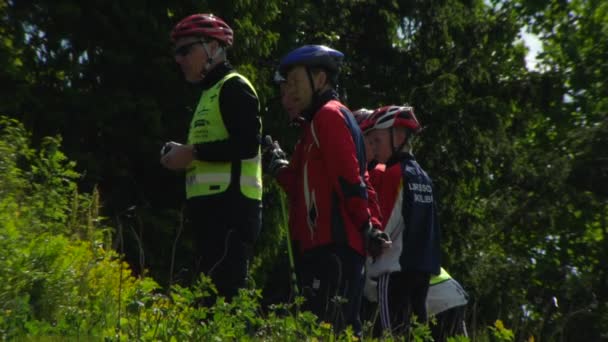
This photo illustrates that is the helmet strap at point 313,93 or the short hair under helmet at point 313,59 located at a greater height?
the short hair under helmet at point 313,59

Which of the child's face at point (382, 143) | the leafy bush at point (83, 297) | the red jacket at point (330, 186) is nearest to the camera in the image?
the leafy bush at point (83, 297)

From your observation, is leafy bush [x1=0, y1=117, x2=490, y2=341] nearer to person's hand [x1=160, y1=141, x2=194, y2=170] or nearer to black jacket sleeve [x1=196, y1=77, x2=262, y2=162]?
person's hand [x1=160, y1=141, x2=194, y2=170]

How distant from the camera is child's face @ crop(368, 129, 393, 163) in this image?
6742 mm

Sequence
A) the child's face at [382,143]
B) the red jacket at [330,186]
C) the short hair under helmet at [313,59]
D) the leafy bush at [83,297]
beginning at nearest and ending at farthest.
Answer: the leafy bush at [83,297]
the red jacket at [330,186]
the short hair under helmet at [313,59]
the child's face at [382,143]

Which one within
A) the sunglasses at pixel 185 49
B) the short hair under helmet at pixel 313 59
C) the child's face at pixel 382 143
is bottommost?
the child's face at pixel 382 143

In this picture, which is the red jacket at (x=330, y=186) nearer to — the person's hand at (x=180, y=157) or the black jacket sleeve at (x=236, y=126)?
the black jacket sleeve at (x=236, y=126)

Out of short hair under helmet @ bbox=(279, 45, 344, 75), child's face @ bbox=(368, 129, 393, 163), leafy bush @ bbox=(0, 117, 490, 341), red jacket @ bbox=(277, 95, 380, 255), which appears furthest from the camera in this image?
child's face @ bbox=(368, 129, 393, 163)

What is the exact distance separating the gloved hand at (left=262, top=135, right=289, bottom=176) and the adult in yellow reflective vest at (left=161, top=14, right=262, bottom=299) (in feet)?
0.44

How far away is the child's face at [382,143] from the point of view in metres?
6.74

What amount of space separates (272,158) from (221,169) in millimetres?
465

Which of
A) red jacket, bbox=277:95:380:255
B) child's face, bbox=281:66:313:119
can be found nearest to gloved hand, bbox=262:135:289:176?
red jacket, bbox=277:95:380:255

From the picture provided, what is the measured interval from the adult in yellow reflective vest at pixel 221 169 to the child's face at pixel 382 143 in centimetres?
117

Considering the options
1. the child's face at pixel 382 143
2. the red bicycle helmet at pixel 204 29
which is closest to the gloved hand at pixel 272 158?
the red bicycle helmet at pixel 204 29

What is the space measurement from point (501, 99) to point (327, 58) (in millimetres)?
17404
